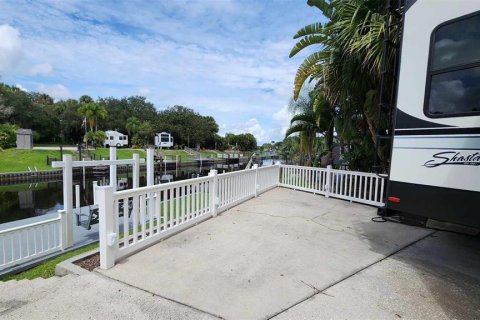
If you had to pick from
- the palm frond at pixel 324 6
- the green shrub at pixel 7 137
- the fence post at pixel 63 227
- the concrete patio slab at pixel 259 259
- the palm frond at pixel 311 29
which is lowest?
the fence post at pixel 63 227

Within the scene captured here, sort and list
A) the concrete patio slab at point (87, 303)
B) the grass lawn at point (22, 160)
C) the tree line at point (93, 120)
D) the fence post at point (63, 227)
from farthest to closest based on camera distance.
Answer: the tree line at point (93, 120) < the grass lawn at point (22, 160) < the fence post at point (63, 227) < the concrete patio slab at point (87, 303)

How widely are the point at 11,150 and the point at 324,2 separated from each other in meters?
28.1

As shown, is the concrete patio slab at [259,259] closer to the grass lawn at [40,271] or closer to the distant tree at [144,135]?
the grass lawn at [40,271]

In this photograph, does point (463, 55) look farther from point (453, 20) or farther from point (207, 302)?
point (207, 302)

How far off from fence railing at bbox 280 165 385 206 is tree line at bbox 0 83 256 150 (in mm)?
28010

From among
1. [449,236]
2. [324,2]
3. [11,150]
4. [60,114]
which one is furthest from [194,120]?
[449,236]

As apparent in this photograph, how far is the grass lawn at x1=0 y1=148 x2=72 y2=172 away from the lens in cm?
2191

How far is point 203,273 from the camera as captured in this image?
3.04 meters

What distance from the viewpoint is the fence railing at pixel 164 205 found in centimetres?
316

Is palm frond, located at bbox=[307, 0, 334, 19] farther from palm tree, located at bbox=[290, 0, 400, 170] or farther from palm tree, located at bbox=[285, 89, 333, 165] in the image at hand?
palm tree, located at bbox=[285, 89, 333, 165]

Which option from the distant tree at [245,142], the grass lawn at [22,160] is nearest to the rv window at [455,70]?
the grass lawn at [22,160]

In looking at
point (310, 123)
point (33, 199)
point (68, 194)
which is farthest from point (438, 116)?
point (33, 199)

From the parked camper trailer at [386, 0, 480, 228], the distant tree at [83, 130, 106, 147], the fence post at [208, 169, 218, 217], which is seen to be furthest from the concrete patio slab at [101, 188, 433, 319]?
the distant tree at [83, 130, 106, 147]

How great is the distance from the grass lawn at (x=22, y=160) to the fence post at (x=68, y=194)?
20449 millimetres
